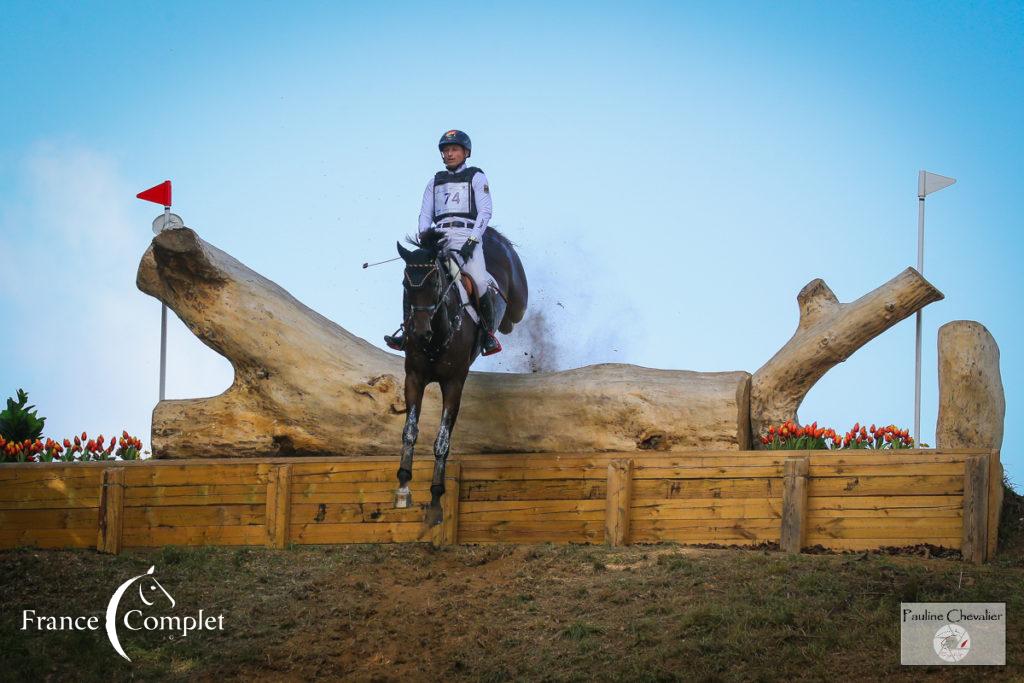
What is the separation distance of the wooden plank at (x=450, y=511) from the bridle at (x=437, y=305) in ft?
5.24

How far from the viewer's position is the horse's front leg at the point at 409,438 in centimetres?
1136

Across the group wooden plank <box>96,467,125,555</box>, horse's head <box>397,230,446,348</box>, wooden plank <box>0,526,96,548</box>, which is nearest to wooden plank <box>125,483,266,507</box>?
wooden plank <box>96,467,125,555</box>

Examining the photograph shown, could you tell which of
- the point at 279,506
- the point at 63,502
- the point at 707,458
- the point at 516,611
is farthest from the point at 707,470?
the point at 63,502

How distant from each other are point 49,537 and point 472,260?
5508 millimetres

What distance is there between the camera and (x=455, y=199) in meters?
12.7

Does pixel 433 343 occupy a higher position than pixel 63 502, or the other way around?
pixel 433 343

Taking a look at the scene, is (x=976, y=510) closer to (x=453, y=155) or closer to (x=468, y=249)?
(x=468, y=249)

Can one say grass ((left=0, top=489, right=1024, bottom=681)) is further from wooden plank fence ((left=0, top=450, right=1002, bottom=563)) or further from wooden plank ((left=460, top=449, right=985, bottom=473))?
wooden plank ((left=460, top=449, right=985, bottom=473))

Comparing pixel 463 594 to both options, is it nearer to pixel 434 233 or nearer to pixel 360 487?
pixel 360 487

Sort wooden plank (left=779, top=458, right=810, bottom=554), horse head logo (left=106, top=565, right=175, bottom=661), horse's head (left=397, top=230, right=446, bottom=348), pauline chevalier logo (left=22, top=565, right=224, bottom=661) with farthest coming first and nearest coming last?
wooden plank (left=779, top=458, right=810, bottom=554), horse's head (left=397, top=230, right=446, bottom=348), pauline chevalier logo (left=22, top=565, right=224, bottom=661), horse head logo (left=106, top=565, right=175, bottom=661)

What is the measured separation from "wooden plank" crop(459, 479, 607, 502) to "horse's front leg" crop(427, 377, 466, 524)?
103cm

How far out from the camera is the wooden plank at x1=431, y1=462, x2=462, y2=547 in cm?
1272

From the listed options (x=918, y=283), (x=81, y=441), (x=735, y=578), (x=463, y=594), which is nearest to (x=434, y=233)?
(x=463, y=594)

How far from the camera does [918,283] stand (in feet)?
41.8
